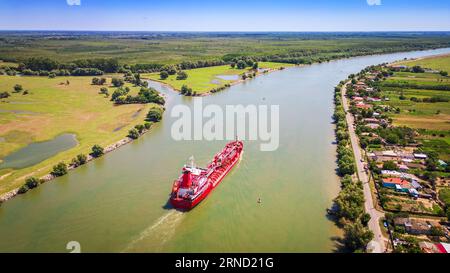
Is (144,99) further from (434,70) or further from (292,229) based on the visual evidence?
(434,70)

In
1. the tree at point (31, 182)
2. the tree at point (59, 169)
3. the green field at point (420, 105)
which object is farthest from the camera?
the green field at point (420, 105)

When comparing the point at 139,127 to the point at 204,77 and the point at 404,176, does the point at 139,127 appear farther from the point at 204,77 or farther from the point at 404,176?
the point at 204,77

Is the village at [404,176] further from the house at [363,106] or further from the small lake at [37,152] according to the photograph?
the small lake at [37,152]

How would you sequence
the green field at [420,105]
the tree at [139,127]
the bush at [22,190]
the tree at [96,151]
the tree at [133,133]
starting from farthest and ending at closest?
the green field at [420,105], the tree at [139,127], the tree at [133,133], the tree at [96,151], the bush at [22,190]

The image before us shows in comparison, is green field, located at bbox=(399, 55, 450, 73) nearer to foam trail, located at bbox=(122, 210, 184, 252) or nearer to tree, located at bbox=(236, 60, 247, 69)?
tree, located at bbox=(236, 60, 247, 69)

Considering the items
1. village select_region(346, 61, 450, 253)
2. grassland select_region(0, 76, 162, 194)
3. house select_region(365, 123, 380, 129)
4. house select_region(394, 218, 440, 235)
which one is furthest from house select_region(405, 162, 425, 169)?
grassland select_region(0, 76, 162, 194)

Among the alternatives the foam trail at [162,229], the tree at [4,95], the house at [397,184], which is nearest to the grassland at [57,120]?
the tree at [4,95]
